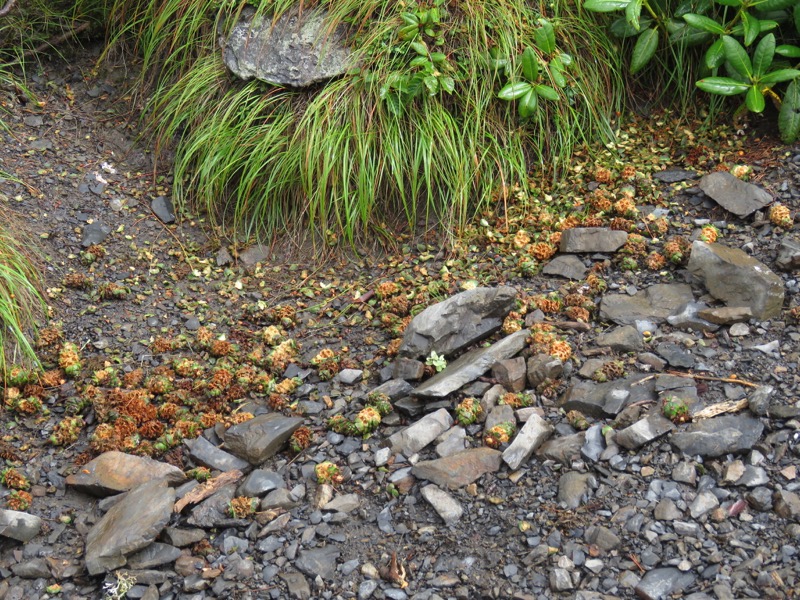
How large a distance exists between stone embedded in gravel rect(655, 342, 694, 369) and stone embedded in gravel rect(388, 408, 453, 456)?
97 centimetres

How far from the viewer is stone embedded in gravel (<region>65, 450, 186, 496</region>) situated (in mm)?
3336

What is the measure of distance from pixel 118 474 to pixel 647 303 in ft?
8.24

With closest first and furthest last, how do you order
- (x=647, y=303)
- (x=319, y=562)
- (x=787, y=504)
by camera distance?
(x=787, y=504) < (x=319, y=562) < (x=647, y=303)

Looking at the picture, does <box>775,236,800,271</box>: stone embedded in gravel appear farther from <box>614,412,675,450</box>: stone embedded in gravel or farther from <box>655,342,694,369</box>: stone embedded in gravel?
<box>614,412,675,450</box>: stone embedded in gravel

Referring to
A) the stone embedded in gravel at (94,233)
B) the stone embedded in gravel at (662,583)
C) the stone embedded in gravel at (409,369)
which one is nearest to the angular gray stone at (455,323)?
the stone embedded in gravel at (409,369)

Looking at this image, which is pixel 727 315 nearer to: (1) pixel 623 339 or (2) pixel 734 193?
(1) pixel 623 339

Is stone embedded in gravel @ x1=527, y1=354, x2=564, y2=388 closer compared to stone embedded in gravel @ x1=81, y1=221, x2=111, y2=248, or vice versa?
stone embedded in gravel @ x1=527, y1=354, x2=564, y2=388

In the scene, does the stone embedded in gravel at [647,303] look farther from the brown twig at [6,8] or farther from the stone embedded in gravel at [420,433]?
the brown twig at [6,8]

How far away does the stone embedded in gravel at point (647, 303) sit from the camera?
378 centimetres

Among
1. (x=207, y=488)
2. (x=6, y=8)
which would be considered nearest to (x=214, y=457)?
(x=207, y=488)

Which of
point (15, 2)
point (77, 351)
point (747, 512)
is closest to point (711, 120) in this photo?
point (747, 512)

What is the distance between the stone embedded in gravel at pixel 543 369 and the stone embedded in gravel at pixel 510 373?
39 millimetres

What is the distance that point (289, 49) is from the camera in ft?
15.6

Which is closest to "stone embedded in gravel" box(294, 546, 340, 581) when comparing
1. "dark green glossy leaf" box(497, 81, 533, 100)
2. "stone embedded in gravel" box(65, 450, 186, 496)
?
"stone embedded in gravel" box(65, 450, 186, 496)
